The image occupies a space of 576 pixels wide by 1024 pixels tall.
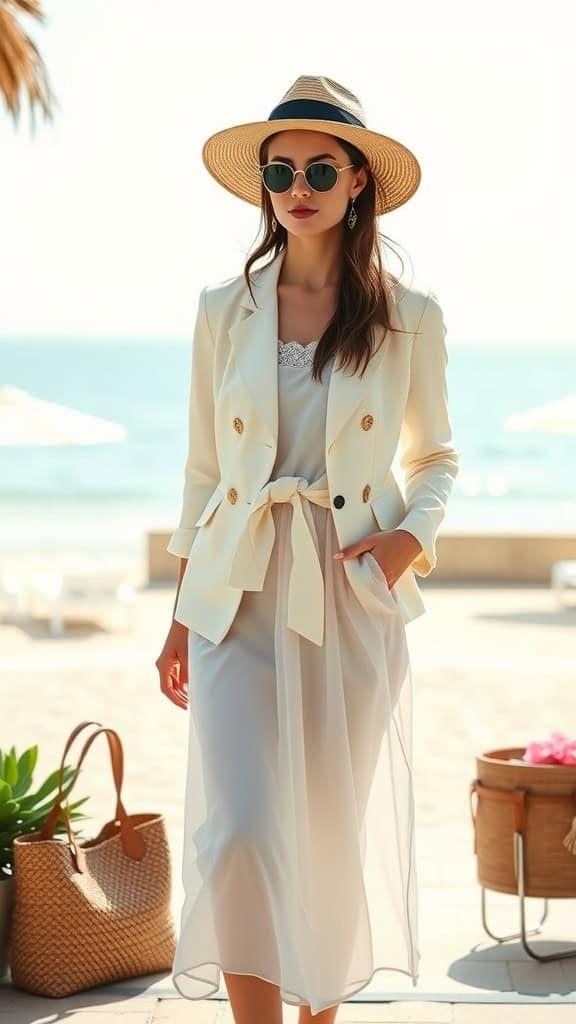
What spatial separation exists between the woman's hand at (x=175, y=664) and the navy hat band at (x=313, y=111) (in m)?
1.16

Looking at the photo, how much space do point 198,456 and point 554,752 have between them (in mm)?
1936

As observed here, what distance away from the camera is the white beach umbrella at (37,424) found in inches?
637

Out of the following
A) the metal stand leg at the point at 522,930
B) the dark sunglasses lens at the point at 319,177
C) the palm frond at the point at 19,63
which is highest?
the palm frond at the point at 19,63

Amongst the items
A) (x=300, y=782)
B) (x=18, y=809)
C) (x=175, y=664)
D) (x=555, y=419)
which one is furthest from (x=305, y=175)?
(x=555, y=419)

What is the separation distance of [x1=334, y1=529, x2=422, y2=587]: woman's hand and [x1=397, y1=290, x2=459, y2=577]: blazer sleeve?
2cm

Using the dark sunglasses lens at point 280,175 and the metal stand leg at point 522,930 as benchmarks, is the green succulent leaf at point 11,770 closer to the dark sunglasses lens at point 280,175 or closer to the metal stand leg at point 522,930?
the metal stand leg at point 522,930

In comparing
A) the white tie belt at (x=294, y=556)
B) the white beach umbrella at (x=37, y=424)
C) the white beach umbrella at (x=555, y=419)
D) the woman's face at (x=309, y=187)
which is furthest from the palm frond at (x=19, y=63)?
the white beach umbrella at (x=555, y=419)

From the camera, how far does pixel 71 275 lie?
7881 cm

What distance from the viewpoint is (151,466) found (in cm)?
5172

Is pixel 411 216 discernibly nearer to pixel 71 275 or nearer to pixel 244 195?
pixel 71 275

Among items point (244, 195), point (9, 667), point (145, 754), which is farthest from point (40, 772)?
point (244, 195)

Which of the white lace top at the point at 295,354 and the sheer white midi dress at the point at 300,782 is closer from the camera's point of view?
the sheer white midi dress at the point at 300,782

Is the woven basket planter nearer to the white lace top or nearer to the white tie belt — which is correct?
the white tie belt

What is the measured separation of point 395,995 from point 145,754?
5495 mm
